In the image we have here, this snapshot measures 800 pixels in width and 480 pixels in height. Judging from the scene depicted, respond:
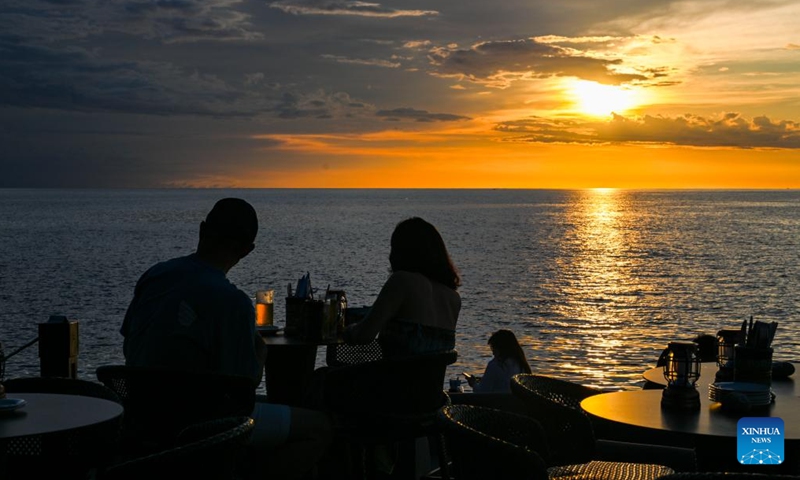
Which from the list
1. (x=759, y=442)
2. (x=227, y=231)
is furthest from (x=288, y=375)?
(x=759, y=442)

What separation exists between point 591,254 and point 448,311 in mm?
55429

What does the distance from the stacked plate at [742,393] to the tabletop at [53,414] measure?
2215 millimetres

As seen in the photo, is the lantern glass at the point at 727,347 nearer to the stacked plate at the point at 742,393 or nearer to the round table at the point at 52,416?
the stacked plate at the point at 742,393

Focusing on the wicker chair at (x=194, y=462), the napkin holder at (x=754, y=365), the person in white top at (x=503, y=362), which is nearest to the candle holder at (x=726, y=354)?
the napkin holder at (x=754, y=365)

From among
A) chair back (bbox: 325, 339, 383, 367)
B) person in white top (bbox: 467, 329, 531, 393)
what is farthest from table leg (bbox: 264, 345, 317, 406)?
person in white top (bbox: 467, 329, 531, 393)

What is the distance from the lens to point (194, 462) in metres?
2.72

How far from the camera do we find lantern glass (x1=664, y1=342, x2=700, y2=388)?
3.87 metres

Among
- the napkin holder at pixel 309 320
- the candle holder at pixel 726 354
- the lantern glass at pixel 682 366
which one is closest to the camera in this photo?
the lantern glass at pixel 682 366

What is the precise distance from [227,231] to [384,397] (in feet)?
4.32

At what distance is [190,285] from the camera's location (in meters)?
4.02

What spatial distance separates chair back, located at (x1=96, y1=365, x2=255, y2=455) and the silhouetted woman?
60.2 inches

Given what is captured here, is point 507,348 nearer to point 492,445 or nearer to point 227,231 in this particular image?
point 227,231

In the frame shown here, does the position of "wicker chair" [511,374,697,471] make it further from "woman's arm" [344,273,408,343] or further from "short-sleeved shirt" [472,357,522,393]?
"short-sleeved shirt" [472,357,522,393]

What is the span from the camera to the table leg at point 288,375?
6254 millimetres
